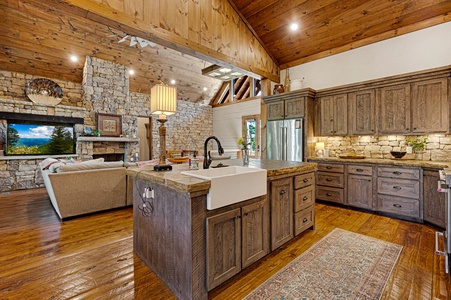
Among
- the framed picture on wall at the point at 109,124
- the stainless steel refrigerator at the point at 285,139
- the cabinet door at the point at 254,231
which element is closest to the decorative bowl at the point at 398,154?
the stainless steel refrigerator at the point at 285,139

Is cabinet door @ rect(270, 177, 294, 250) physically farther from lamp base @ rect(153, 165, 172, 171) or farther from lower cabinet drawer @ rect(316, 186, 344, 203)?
lower cabinet drawer @ rect(316, 186, 344, 203)

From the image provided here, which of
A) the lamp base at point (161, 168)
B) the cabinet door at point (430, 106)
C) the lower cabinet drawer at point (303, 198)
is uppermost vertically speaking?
the cabinet door at point (430, 106)

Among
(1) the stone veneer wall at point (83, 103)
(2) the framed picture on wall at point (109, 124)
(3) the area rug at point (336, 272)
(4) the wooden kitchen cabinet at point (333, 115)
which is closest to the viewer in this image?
(3) the area rug at point (336, 272)

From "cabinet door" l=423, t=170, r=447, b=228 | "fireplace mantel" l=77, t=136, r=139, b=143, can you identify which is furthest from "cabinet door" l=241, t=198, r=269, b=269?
"fireplace mantel" l=77, t=136, r=139, b=143

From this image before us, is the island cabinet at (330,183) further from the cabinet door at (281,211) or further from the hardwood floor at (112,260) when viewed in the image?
the cabinet door at (281,211)

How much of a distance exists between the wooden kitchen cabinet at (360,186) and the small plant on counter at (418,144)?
859 mm

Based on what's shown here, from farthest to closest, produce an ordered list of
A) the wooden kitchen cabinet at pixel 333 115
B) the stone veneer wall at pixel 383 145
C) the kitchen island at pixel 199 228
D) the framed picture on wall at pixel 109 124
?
1. the framed picture on wall at pixel 109 124
2. the wooden kitchen cabinet at pixel 333 115
3. the stone veneer wall at pixel 383 145
4. the kitchen island at pixel 199 228

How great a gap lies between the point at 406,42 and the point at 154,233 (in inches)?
204

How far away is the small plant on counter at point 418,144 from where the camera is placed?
3562 millimetres

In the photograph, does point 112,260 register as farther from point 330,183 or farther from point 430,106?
point 430,106

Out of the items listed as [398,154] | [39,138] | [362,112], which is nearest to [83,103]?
[39,138]

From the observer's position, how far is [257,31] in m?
4.73

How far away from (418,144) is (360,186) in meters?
1.16

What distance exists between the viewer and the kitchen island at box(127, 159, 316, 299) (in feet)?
4.92
